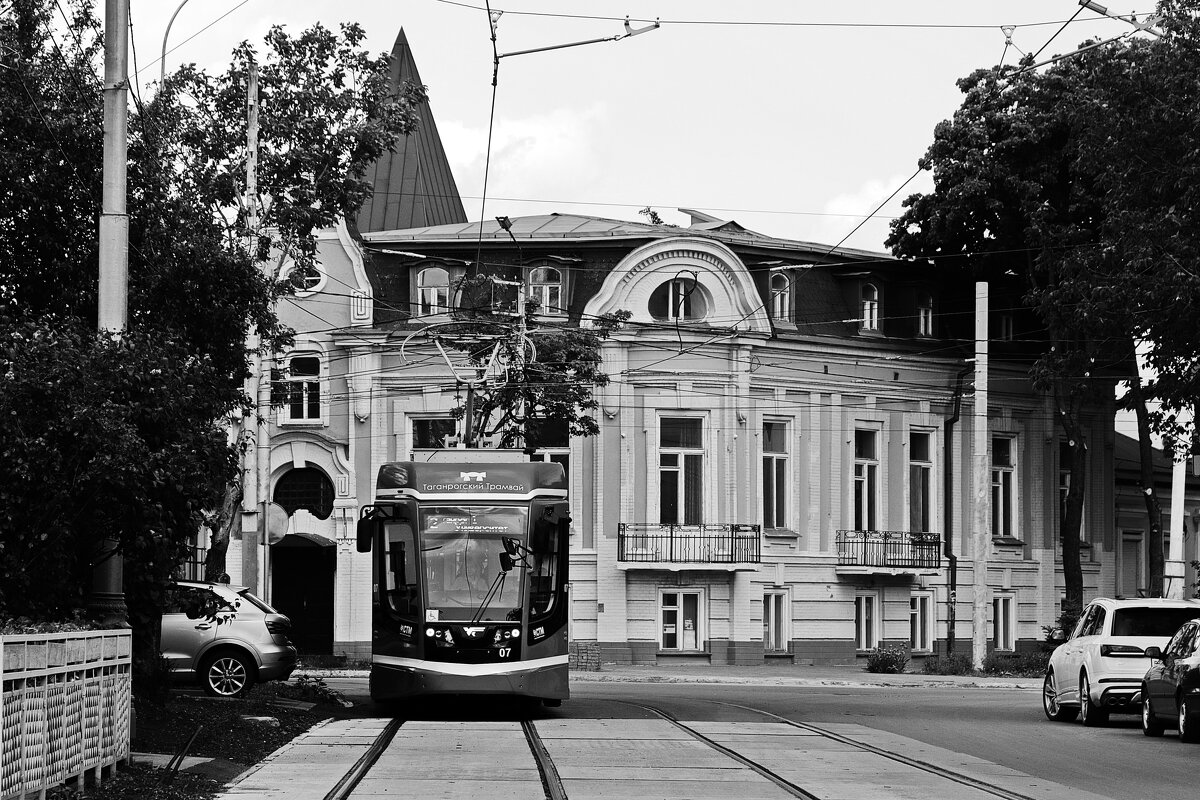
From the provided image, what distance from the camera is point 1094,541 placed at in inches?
1938

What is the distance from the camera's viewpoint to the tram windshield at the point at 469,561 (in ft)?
73.0

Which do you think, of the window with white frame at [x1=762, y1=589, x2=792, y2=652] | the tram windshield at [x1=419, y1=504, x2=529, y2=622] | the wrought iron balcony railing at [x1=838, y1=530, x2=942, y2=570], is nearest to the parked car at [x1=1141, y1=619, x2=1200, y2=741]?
the tram windshield at [x1=419, y1=504, x2=529, y2=622]

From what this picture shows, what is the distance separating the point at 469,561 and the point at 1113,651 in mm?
8133

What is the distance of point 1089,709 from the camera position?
23094mm

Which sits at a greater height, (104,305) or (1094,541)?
(104,305)

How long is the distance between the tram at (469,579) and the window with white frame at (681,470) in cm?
2028

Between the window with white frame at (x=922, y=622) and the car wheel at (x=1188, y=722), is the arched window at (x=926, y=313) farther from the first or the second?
the car wheel at (x=1188, y=722)

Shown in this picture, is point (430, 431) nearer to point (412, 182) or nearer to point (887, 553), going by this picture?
point (887, 553)

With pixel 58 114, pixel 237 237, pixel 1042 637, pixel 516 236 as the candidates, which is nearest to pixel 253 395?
pixel 237 237

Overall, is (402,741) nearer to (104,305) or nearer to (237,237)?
(104,305)

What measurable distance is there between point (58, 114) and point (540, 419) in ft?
72.1

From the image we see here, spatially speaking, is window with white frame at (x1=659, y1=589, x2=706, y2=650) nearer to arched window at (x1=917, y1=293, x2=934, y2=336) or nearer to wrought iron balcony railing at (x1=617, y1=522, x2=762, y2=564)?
wrought iron balcony railing at (x1=617, y1=522, x2=762, y2=564)

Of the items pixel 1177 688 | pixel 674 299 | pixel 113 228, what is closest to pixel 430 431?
pixel 674 299

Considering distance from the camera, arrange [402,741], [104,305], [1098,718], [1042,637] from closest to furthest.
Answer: [104,305] < [402,741] < [1098,718] < [1042,637]
